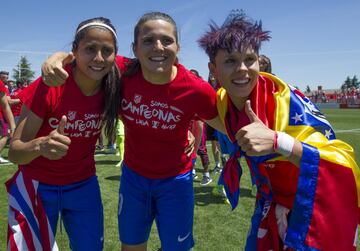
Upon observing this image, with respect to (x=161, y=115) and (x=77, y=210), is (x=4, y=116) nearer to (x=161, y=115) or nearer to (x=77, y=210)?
(x=77, y=210)

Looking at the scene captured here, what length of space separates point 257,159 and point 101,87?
1.27 meters

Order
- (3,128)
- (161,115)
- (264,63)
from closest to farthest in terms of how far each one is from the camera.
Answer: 1. (161,115)
2. (264,63)
3. (3,128)

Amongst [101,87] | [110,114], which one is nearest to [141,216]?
[110,114]

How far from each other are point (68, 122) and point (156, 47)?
2.68 ft

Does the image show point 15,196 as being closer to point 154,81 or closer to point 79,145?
point 79,145

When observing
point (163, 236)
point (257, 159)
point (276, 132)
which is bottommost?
point (163, 236)

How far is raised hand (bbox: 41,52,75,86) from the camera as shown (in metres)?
2.29

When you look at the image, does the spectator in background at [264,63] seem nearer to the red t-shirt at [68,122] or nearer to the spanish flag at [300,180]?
the spanish flag at [300,180]

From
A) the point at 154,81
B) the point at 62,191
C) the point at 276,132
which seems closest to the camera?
the point at 276,132

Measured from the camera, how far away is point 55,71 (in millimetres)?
2291

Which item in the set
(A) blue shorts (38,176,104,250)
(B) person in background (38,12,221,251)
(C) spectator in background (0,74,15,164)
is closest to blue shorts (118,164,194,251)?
(B) person in background (38,12,221,251)

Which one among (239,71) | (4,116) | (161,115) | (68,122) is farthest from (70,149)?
(4,116)

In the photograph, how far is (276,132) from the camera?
Result: 1.93m

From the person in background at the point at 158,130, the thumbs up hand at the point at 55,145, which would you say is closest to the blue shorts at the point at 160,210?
the person in background at the point at 158,130
